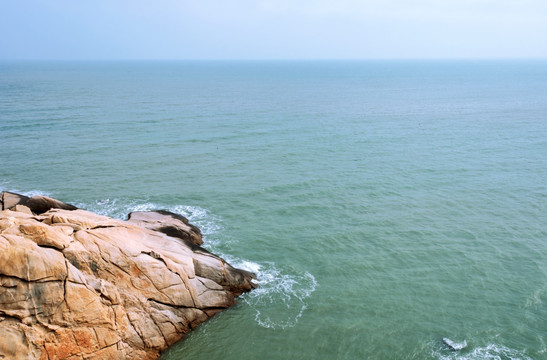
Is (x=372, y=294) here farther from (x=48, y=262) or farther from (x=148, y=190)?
(x=148, y=190)

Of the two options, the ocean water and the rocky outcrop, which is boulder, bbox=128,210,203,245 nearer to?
the ocean water

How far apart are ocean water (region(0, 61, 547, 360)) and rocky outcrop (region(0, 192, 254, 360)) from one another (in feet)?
6.26

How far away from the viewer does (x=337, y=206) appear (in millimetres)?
45031

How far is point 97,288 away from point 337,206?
27194 mm

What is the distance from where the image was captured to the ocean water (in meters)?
27.0

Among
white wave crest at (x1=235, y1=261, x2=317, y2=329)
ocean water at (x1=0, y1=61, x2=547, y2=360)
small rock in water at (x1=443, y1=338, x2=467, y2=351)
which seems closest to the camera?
small rock in water at (x1=443, y1=338, x2=467, y2=351)

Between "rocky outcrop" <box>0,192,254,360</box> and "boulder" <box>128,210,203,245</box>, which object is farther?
"boulder" <box>128,210,203,245</box>

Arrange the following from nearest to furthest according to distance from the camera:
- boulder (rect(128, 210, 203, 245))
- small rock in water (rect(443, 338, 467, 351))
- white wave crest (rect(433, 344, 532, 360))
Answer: white wave crest (rect(433, 344, 532, 360)) → small rock in water (rect(443, 338, 467, 351)) → boulder (rect(128, 210, 203, 245))

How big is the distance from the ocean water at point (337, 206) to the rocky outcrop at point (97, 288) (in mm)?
1908

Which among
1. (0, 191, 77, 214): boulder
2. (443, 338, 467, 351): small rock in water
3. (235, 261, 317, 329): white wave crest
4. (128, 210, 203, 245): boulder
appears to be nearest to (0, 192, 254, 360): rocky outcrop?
(235, 261, 317, 329): white wave crest

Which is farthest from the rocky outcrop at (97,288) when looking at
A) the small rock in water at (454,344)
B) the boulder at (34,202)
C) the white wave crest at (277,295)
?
the small rock in water at (454,344)

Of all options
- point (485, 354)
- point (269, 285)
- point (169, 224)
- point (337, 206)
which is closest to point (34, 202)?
point (169, 224)

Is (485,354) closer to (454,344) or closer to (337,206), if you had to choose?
(454,344)

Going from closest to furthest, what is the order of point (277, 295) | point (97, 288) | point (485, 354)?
point (97, 288) < point (485, 354) < point (277, 295)
